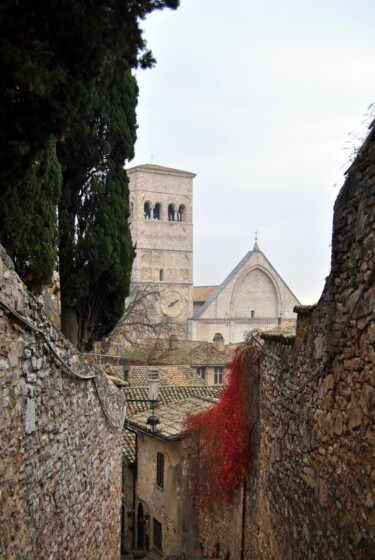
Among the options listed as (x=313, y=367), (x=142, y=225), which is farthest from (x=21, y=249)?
(x=142, y=225)

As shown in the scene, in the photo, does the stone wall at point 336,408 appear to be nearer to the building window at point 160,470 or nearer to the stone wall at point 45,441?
the stone wall at point 45,441

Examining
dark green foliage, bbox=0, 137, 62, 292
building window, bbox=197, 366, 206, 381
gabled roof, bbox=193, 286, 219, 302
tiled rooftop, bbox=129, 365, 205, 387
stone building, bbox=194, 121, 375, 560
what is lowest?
building window, bbox=197, 366, 206, 381

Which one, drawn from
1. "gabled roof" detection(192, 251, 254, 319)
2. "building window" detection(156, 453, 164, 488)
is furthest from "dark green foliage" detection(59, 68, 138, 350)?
"gabled roof" detection(192, 251, 254, 319)

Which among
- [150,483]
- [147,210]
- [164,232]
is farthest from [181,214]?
[150,483]

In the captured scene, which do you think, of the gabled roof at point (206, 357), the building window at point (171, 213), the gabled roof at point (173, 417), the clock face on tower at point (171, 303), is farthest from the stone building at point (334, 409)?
the building window at point (171, 213)

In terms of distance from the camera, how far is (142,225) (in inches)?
2453

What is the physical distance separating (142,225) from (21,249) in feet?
182

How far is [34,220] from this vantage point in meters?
7.38

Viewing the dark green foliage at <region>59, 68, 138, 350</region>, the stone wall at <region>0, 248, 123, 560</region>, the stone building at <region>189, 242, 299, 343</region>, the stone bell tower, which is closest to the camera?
the stone wall at <region>0, 248, 123, 560</region>

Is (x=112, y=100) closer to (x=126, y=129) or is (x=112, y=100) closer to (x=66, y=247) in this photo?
(x=126, y=129)

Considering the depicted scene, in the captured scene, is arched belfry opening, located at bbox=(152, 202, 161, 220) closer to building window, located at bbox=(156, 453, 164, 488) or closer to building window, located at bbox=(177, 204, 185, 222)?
building window, located at bbox=(177, 204, 185, 222)

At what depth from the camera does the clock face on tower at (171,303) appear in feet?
198

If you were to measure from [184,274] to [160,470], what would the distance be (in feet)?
155

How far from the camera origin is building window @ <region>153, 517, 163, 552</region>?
1619 cm
